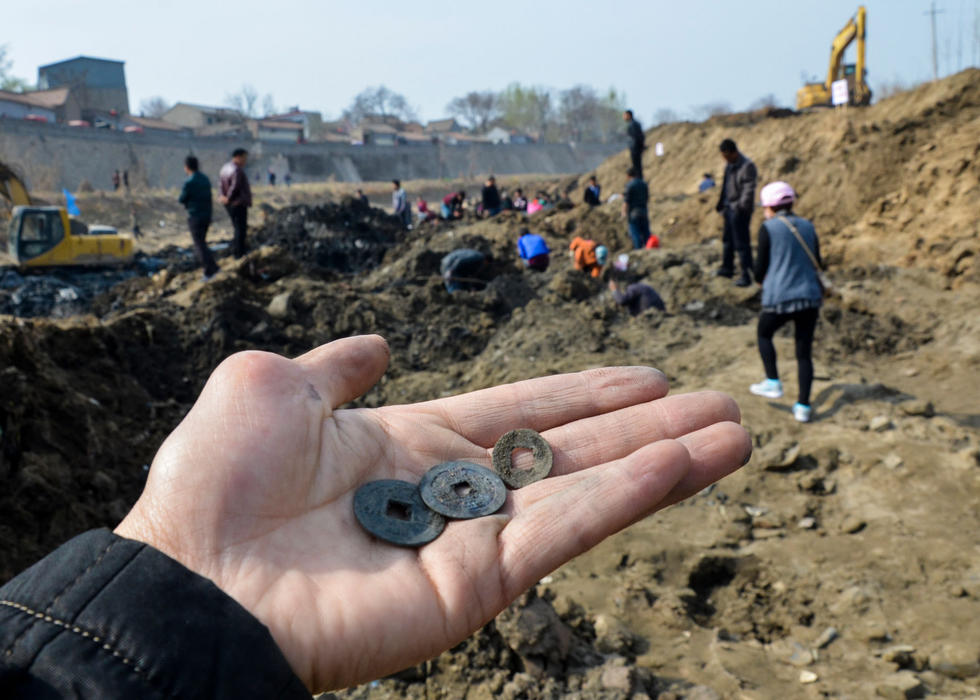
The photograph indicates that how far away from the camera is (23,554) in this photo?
399 centimetres

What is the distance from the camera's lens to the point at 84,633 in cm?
155

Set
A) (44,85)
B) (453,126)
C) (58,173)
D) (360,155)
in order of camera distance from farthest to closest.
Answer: (453,126)
(44,85)
(360,155)
(58,173)

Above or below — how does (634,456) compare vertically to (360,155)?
below

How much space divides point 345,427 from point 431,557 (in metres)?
0.74

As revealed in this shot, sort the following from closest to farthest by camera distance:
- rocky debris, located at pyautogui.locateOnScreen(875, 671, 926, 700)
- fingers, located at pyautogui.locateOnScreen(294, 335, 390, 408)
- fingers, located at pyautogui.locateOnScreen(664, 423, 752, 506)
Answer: fingers, located at pyautogui.locateOnScreen(664, 423, 752, 506)
fingers, located at pyautogui.locateOnScreen(294, 335, 390, 408)
rocky debris, located at pyautogui.locateOnScreen(875, 671, 926, 700)

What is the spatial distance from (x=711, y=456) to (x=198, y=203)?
11.1 metres

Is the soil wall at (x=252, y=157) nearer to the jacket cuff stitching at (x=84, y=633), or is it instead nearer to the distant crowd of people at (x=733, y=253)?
the distant crowd of people at (x=733, y=253)

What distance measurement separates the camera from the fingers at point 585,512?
6.96 feet

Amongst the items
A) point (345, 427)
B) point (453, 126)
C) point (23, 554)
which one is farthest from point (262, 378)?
point (453, 126)

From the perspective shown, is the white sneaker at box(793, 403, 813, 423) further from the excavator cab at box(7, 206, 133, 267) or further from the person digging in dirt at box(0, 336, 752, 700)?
the excavator cab at box(7, 206, 133, 267)

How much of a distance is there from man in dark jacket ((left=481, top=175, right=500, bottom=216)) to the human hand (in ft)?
65.3

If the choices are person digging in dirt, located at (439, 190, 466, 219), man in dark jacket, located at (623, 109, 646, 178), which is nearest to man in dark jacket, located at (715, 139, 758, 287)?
man in dark jacket, located at (623, 109, 646, 178)

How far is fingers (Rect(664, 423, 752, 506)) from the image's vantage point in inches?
97.1

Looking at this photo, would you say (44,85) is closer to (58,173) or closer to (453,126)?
(58,173)
